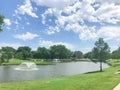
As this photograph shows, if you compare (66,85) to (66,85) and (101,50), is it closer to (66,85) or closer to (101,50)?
(66,85)

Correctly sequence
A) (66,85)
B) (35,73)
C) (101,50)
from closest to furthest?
(66,85), (101,50), (35,73)

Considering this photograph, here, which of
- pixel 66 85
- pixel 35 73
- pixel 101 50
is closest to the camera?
pixel 66 85

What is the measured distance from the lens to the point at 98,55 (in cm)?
6316

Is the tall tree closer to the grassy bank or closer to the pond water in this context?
the pond water

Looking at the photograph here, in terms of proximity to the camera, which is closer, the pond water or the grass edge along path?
the grass edge along path

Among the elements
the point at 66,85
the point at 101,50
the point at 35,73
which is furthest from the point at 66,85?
the point at 35,73

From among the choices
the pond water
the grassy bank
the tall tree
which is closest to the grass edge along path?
the grassy bank

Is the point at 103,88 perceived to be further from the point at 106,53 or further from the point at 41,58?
Answer: the point at 41,58

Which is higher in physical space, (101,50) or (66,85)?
(101,50)

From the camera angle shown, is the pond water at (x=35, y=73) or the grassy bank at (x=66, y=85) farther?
the pond water at (x=35, y=73)

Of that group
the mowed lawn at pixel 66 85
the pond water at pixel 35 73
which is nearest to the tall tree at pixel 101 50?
the pond water at pixel 35 73

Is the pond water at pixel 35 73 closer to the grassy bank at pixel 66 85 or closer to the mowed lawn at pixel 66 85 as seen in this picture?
the mowed lawn at pixel 66 85

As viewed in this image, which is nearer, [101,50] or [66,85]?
[66,85]

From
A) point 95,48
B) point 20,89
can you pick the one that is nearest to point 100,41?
point 95,48
